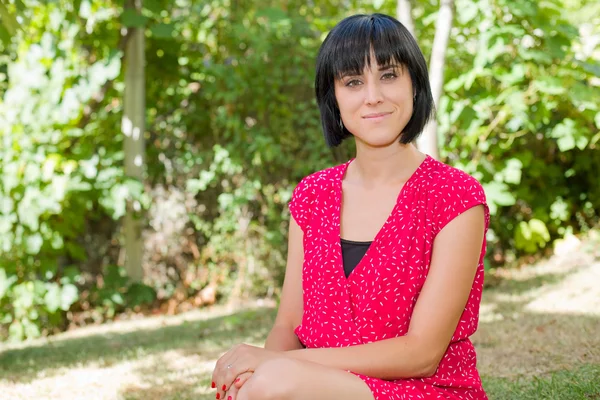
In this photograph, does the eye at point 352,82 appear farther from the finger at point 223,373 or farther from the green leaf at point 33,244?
the green leaf at point 33,244

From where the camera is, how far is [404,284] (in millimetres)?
1780

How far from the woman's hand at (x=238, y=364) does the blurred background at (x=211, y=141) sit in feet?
7.37

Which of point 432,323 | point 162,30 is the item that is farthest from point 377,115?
point 162,30

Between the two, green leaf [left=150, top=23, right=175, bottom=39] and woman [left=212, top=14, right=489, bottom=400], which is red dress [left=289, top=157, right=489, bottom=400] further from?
green leaf [left=150, top=23, right=175, bottom=39]

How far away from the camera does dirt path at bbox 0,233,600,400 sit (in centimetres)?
293

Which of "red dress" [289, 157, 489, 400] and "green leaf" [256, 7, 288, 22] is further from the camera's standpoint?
"green leaf" [256, 7, 288, 22]

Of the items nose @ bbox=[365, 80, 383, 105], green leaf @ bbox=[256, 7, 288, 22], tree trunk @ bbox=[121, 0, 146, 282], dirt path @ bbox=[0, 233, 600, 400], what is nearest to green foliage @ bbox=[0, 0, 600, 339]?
green leaf @ bbox=[256, 7, 288, 22]

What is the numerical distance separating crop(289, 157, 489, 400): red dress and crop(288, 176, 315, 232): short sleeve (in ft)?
0.61

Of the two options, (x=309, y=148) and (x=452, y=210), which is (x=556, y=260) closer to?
(x=309, y=148)

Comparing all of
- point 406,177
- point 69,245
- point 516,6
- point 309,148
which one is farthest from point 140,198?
point 406,177

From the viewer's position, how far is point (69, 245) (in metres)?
5.01

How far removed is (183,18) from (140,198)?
1424mm

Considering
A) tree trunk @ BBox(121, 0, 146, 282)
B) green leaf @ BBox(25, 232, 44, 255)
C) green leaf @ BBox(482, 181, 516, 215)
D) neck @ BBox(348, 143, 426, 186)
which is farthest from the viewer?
tree trunk @ BBox(121, 0, 146, 282)

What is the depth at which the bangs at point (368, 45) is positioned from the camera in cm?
183
